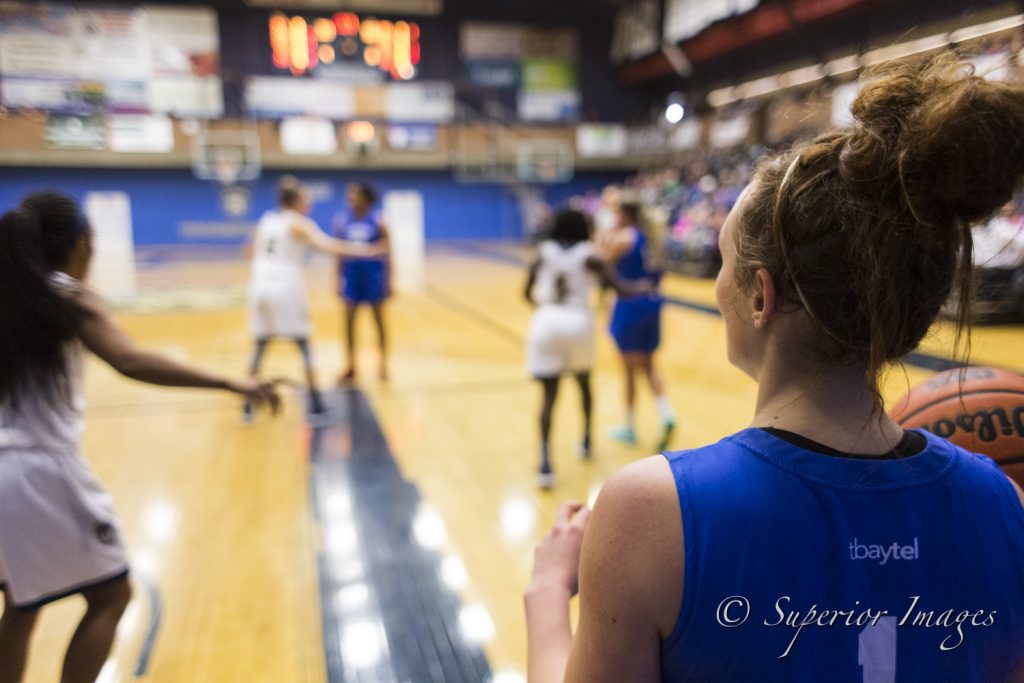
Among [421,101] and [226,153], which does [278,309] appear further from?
[421,101]

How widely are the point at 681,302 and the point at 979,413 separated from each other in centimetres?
890

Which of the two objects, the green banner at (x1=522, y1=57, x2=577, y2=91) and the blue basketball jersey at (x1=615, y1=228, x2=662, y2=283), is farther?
the green banner at (x1=522, y1=57, x2=577, y2=91)

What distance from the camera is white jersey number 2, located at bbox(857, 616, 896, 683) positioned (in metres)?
0.73

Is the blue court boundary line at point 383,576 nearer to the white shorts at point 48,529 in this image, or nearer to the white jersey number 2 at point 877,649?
the white shorts at point 48,529

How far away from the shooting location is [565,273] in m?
3.83

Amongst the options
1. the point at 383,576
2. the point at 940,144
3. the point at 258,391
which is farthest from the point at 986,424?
the point at 383,576

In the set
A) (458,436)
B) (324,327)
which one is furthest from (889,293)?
(324,327)

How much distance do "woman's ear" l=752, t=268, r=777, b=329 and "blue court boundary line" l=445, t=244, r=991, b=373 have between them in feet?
0.81

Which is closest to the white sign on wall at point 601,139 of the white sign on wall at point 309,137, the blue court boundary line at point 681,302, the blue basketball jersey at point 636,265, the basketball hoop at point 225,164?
the blue court boundary line at point 681,302

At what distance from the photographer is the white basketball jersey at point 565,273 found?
12.5 feet

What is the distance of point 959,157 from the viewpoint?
2.23ft

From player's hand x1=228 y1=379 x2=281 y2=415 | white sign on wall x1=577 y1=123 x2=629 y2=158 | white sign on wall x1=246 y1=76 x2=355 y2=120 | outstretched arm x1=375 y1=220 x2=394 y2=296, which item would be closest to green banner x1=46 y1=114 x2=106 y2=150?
white sign on wall x1=246 y1=76 x2=355 y2=120

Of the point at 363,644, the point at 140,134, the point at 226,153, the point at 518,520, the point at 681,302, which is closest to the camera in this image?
the point at 363,644

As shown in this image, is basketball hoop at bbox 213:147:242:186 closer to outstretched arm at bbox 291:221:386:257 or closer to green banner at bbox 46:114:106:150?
green banner at bbox 46:114:106:150
